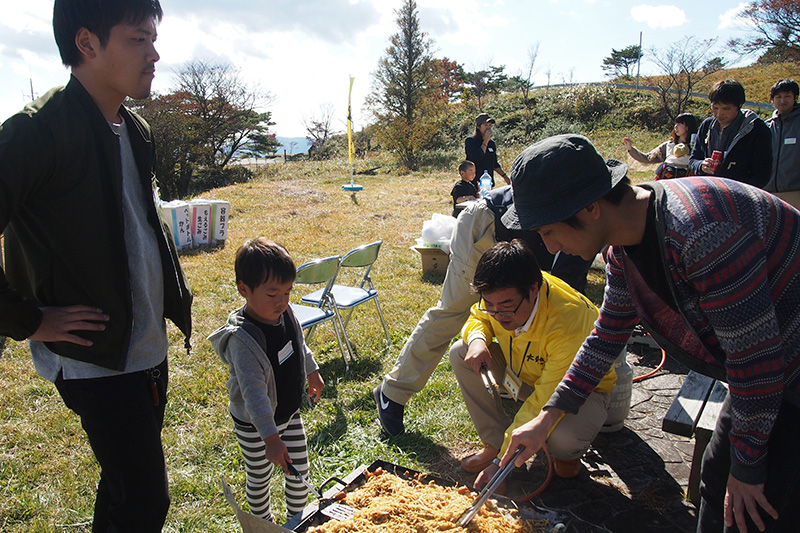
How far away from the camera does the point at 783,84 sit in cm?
476

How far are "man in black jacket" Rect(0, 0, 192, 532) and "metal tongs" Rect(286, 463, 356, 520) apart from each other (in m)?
0.50

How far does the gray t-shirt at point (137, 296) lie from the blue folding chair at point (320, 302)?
2172 millimetres

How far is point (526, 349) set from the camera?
9.01 ft

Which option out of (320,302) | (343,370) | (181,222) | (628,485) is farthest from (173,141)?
(628,485)

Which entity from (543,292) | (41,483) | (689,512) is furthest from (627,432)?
(41,483)

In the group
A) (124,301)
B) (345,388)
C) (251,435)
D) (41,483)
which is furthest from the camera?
(345,388)

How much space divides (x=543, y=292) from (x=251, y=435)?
1573 mm

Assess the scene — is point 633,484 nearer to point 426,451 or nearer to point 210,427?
point 426,451

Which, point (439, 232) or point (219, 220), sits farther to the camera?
point (219, 220)

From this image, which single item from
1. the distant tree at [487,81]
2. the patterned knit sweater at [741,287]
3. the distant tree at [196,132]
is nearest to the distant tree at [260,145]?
the distant tree at [196,132]

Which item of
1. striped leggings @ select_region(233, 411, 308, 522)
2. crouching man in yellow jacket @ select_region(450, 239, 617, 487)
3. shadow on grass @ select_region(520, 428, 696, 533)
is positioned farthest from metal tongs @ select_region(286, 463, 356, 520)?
shadow on grass @ select_region(520, 428, 696, 533)

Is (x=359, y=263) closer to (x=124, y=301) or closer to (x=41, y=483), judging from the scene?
(x=41, y=483)

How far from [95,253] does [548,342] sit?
6.69ft

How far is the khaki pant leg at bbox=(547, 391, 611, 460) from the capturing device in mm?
2551
